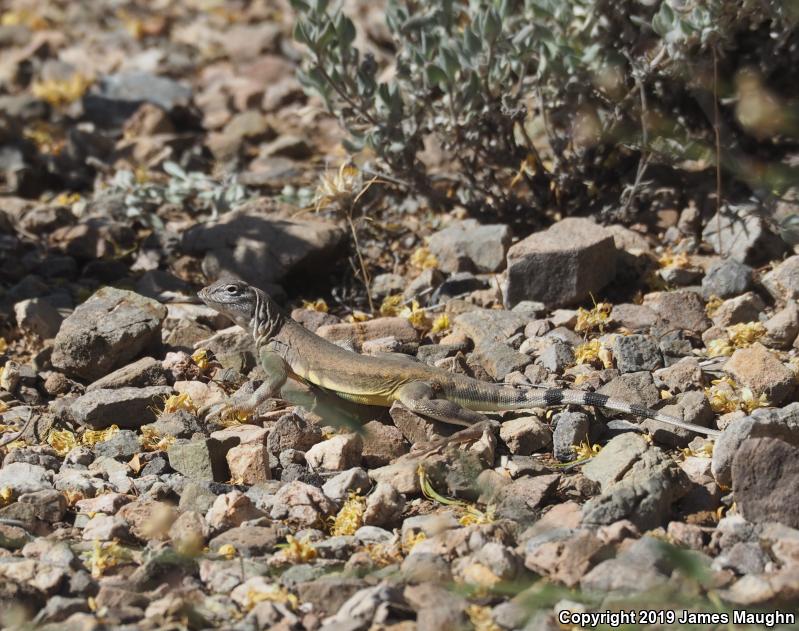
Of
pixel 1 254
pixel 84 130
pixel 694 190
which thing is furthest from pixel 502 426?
pixel 84 130

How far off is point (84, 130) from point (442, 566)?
749 cm

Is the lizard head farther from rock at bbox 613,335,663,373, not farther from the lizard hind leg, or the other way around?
rock at bbox 613,335,663,373

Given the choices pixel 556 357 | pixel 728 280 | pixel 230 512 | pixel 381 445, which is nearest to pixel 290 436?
pixel 381 445

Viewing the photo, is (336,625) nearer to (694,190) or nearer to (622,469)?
(622,469)

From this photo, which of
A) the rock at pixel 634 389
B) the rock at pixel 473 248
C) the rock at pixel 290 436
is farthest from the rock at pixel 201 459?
the rock at pixel 473 248

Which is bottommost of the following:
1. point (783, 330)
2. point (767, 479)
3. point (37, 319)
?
point (37, 319)

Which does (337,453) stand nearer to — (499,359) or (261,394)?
(261,394)

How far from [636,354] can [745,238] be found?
60.8 inches

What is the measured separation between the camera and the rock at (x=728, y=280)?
22.8ft

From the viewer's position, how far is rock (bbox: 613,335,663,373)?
635 centimetres

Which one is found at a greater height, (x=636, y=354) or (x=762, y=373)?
(x=762, y=373)

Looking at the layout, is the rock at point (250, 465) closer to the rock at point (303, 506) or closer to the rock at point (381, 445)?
the rock at point (303, 506)

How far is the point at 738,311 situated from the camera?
6.69 meters

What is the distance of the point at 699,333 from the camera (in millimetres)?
6738
